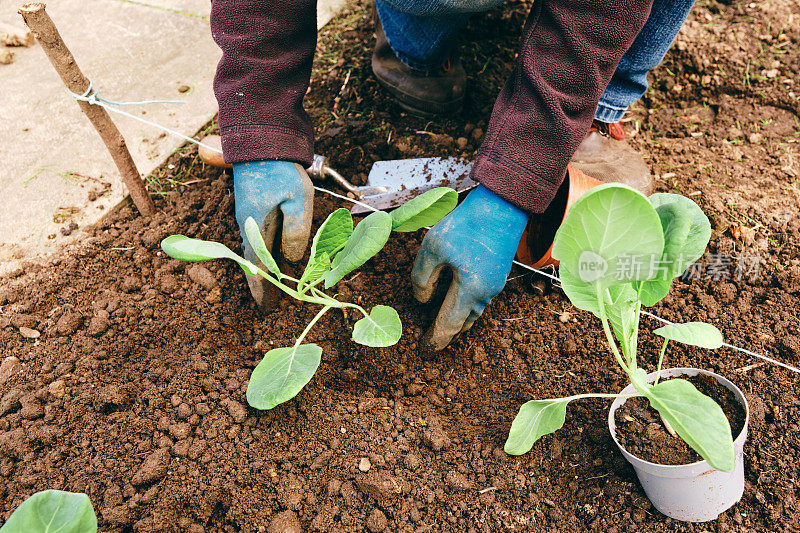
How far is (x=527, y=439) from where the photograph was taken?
1.10 meters

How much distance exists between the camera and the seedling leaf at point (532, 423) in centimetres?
110

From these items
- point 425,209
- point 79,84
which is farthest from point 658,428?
point 79,84

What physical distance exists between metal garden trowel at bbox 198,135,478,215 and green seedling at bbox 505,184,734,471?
2.34 ft

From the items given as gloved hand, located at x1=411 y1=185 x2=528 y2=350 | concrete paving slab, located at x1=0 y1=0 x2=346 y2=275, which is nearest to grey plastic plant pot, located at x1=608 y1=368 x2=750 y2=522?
gloved hand, located at x1=411 y1=185 x2=528 y2=350

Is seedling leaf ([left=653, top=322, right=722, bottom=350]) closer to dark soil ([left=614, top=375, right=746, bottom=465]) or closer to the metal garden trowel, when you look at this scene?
dark soil ([left=614, top=375, right=746, bottom=465])

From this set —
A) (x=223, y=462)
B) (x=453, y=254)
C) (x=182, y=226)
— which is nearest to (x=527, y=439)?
(x=453, y=254)

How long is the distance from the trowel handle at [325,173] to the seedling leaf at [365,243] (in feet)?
1.69

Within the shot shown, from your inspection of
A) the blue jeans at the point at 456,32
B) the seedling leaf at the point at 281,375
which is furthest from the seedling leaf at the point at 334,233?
the blue jeans at the point at 456,32

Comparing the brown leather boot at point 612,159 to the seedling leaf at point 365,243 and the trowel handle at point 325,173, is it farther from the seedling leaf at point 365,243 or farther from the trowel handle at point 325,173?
the seedling leaf at point 365,243

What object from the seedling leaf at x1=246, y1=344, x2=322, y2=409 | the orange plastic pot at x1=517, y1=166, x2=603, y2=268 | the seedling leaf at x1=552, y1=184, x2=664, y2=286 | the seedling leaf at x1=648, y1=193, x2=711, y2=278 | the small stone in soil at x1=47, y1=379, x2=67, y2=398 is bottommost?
the orange plastic pot at x1=517, y1=166, x2=603, y2=268

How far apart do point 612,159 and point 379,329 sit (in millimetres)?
1114

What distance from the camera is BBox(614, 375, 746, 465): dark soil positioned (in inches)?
42.8

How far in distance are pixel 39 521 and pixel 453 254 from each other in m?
0.94

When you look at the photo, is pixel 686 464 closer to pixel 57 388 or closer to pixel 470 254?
pixel 470 254
